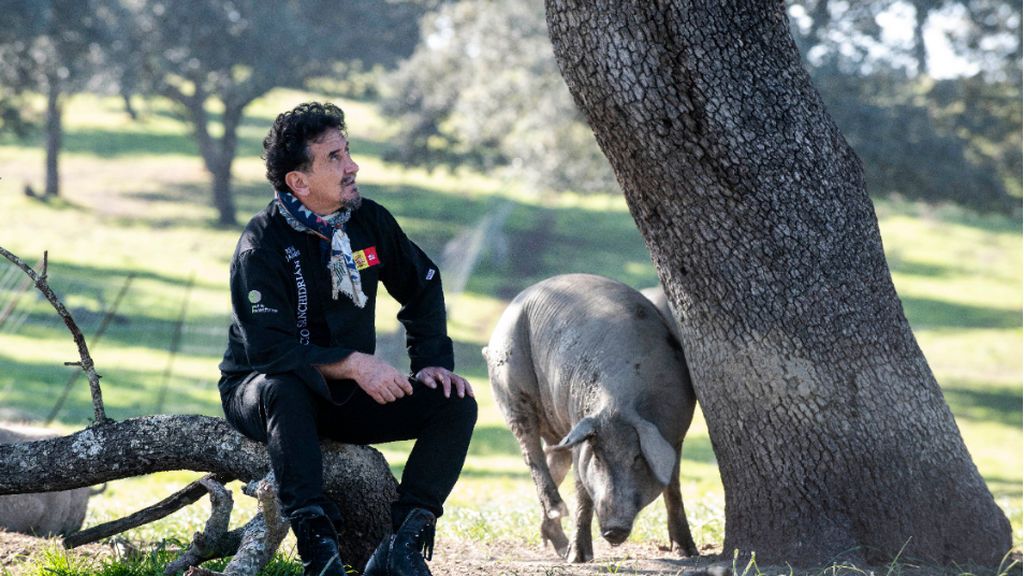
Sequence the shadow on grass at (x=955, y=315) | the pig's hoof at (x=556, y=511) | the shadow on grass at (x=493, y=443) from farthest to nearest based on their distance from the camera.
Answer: the shadow on grass at (x=955, y=315) < the shadow on grass at (x=493, y=443) < the pig's hoof at (x=556, y=511)

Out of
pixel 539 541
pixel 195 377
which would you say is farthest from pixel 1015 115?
pixel 539 541

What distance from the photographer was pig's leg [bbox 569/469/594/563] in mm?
7098

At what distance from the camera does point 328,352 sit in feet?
16.7

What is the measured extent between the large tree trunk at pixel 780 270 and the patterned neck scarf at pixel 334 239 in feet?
4.79

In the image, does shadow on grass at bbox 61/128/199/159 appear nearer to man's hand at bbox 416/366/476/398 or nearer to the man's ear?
the man's ear

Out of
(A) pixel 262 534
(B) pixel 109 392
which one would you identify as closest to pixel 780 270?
(A) pixel 262 534

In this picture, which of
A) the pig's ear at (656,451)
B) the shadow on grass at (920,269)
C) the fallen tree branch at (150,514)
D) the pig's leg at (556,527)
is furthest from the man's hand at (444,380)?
the shadow on grass at (920,269)

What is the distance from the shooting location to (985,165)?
80.6ft

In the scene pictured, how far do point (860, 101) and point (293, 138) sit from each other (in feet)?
64.9

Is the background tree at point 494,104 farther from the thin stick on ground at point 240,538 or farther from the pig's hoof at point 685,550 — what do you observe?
the thin stick on ground at point 240,538

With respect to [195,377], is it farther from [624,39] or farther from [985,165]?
[624,39]

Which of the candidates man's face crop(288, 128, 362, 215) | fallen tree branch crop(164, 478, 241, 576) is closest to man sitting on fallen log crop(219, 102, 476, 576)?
man's face crop(288, 128, 362, 215)

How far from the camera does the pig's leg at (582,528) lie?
710 cm

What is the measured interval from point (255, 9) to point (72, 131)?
1567 cm
